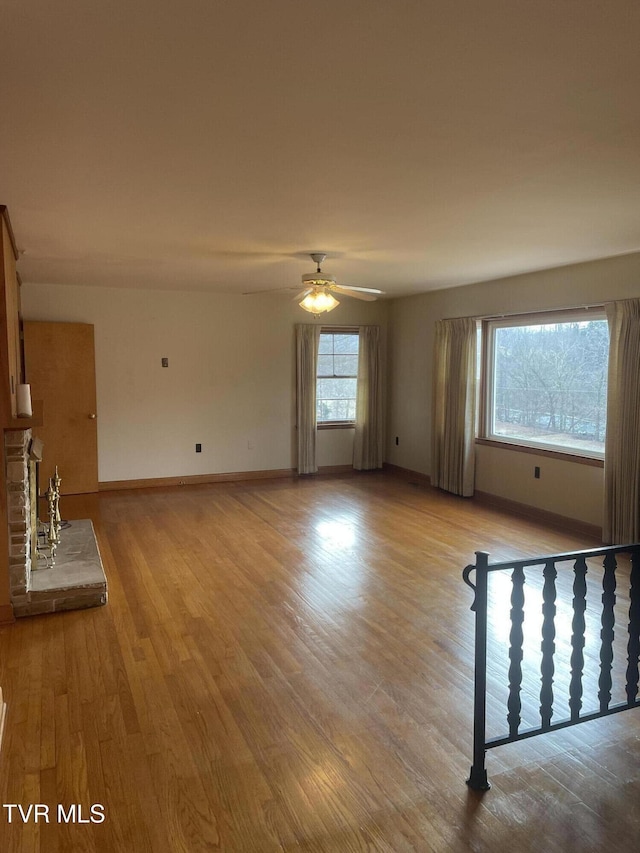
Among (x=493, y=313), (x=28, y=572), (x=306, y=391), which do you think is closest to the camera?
(x=28, y=572)

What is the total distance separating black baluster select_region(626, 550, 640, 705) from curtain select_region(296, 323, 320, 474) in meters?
5.88

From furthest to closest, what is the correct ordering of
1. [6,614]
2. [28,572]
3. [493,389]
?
[493,389] < [28,572] < [6,614]

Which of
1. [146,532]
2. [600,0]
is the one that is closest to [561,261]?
[600,0]

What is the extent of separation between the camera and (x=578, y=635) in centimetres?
233

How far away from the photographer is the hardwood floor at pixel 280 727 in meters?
2.03

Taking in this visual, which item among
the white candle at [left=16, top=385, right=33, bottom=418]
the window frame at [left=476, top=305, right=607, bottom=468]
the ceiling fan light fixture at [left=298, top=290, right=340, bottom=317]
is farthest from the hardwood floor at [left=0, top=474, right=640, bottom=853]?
the ceiling fan light fixture at [left=298, top=290, right=340, bottom=317]

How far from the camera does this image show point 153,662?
3.16 m

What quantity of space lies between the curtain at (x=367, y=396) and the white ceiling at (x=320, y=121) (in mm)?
3964

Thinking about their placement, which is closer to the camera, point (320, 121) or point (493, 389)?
point (320, 121)

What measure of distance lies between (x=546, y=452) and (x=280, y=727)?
13.7ft

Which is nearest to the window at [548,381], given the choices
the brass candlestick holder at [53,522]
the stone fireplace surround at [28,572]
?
the stone fireplace surround at [28,572]

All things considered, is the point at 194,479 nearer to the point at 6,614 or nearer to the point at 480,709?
the point at 6,614

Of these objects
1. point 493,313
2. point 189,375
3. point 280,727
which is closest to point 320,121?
point 280,727

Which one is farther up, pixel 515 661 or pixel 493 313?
pixel 493 313
